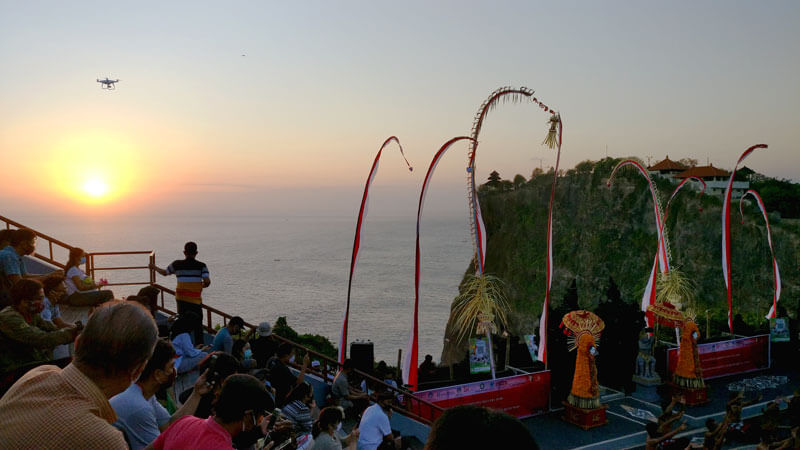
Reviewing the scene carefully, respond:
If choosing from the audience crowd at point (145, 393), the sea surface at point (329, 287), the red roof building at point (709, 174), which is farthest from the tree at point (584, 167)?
the audience crowd at point (145, 393)

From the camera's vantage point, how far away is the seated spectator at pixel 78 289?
820cm

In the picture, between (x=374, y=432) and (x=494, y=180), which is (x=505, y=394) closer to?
(x=374, y=432)

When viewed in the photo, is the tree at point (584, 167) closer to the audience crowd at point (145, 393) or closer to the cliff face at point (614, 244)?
the cliff face at point (614, 244)

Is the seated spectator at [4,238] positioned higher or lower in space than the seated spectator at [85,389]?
higher

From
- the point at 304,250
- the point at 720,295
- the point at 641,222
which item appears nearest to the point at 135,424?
the point at 720,295

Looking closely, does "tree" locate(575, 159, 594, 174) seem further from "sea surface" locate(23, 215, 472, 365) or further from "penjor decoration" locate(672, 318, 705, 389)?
"penjor decoration" locate(672, 318, 705, 389)

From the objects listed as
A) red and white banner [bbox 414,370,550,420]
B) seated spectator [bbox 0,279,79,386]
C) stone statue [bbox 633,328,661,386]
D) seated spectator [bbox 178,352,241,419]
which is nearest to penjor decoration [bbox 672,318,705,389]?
stone statue [bbox 633,328,661,386]

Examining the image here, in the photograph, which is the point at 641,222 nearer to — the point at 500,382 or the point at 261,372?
the point at 500,382

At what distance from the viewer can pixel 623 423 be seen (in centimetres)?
1245

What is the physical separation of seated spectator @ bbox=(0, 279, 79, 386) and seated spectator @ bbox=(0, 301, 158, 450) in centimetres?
330

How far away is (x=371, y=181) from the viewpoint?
10.4 metres

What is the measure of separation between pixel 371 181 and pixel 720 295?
43758mm

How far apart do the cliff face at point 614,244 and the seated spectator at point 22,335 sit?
35.4 metres

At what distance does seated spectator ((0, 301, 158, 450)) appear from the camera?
1681mm
